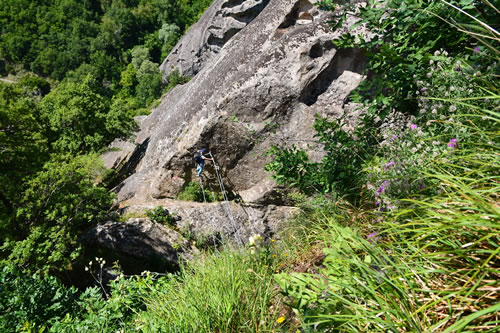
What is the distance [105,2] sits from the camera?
72000 millimetres

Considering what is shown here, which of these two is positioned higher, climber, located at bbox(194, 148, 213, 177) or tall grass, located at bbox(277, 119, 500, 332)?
tall grass, located at bbox(277, 119, 500, 332)

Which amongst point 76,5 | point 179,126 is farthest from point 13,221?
point 76,5

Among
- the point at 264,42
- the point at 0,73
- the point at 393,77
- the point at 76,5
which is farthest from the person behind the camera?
the point at 76,5

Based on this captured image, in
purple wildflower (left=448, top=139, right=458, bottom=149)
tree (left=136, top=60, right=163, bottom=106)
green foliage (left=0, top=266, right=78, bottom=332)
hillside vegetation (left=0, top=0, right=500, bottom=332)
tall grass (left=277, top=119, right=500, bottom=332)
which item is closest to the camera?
tall grass (left=277, top=119, right=500, bottom=332)

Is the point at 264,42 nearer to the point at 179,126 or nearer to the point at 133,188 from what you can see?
the point at 179,126

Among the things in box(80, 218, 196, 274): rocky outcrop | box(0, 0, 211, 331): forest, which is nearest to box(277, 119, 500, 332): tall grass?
box(0, 0, 211, 331): forest

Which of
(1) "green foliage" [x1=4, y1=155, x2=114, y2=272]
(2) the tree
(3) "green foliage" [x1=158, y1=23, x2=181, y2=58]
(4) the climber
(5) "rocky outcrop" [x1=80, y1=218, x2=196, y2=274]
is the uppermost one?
(1) "green foliage" [x1=4, y1=155, x2=114, y2=272]

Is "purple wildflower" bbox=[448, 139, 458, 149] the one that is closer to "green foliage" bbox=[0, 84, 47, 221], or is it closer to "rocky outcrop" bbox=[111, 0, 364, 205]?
"rocky outcrop" bbox=[111, 0, 364, 205]

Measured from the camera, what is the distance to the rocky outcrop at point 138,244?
7641 millimetres

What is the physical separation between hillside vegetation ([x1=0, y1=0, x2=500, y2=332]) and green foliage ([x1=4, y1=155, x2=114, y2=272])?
4256mm

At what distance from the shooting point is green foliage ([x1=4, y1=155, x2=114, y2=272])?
6586mm

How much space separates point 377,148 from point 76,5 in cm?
8916

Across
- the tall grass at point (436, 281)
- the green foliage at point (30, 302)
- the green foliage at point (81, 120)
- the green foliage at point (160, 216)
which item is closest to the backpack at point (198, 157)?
the green foliage at point (160, 216)

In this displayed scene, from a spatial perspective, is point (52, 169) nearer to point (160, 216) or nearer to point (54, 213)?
point (54, 213)
